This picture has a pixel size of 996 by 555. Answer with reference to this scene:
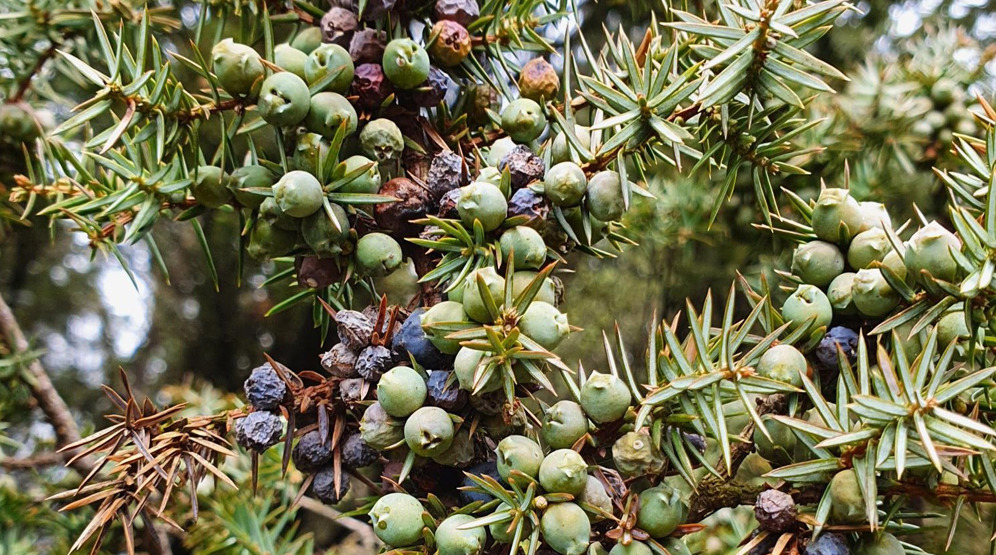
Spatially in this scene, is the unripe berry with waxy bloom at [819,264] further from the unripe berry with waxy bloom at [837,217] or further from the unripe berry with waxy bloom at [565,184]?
the unripe berry with waxy bloom at [565,184]

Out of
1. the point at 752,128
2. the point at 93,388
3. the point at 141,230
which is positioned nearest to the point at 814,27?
the point at 752,128

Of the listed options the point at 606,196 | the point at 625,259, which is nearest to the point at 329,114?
the point at 606,196

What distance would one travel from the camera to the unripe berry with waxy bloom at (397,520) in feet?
1.53

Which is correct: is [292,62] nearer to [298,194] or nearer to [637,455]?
[298,194]

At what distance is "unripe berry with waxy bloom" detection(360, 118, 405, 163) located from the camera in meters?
0.57

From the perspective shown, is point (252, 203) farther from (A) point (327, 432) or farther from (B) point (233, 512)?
(B) point (233, 512)

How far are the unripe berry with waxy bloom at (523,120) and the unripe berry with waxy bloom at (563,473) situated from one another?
0.81 feet

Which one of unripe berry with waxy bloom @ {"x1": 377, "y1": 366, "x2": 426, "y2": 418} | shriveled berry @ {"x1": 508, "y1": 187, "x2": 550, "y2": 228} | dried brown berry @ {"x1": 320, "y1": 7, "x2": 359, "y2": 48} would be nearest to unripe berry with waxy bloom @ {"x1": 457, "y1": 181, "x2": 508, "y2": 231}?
shriveled berry @ {"x1": 508, "y1": 187, "x2": 550, "y2": 228}

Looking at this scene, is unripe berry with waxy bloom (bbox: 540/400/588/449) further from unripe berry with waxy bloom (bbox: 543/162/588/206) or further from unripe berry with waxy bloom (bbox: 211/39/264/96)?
unripe berry with waxy bloom (bbox: 211/39/264/96)

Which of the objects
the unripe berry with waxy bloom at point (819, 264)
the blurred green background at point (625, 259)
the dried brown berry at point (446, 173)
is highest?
the dried brown berry at point (446, 173)

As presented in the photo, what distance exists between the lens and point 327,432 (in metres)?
0.52

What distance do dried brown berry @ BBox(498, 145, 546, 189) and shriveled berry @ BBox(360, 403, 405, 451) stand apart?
186 millimetres

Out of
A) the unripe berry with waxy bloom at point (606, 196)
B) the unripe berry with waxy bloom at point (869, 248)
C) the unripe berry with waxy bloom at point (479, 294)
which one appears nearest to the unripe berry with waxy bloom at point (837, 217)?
the unripe berry with waxy bloom at point (869, 248)

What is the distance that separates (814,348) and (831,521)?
0.12m
